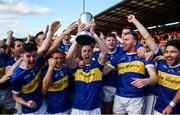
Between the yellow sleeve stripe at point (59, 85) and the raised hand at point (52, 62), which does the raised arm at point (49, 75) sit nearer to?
the raised hand at point (52, 62)

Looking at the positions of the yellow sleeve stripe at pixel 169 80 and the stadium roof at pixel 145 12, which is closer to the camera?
the yellow sleeve stripe at pixel 169 80

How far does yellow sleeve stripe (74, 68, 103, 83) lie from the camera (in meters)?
5.91

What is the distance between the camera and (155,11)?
21.8 meters

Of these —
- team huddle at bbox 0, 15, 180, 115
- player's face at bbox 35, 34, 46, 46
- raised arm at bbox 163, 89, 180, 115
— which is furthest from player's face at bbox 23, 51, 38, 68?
raised arm at bbox 163, 89, 180, 115

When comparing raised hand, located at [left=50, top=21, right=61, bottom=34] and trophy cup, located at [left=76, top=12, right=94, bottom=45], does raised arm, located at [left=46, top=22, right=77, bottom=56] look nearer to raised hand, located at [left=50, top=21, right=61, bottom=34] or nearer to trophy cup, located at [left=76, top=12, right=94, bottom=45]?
raised hand, located at [left=50, top=21, right=61, bottom=34]

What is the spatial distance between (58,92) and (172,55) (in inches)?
74.8

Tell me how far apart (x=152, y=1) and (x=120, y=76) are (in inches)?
547

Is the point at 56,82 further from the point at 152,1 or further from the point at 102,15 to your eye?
the point at 102,15

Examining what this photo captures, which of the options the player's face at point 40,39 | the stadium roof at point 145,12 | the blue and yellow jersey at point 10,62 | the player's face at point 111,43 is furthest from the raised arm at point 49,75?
the stadium roof at point 145,12

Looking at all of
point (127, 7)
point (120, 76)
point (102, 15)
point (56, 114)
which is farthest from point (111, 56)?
point (102, 15)

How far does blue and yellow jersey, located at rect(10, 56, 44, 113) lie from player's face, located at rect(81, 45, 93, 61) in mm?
715

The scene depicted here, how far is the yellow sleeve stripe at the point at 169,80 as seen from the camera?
5465 millimetres

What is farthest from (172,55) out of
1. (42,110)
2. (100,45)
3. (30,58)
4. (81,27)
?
(42,110)

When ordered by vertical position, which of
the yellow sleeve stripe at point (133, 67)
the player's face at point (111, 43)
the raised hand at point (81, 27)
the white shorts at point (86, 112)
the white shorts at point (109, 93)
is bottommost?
the white shorts at point (86, 112)
